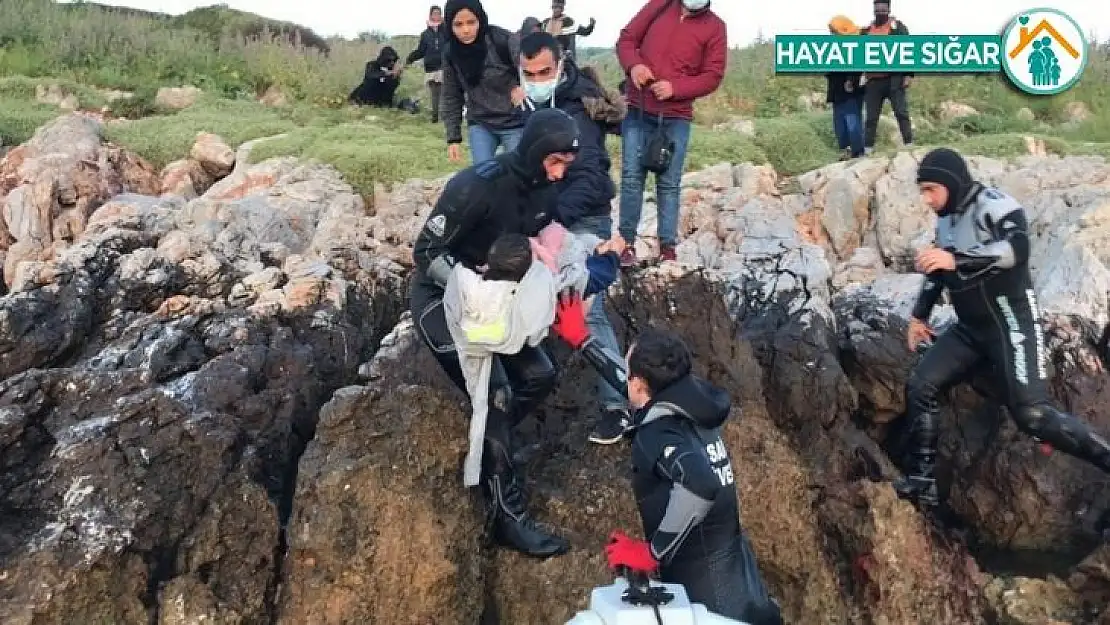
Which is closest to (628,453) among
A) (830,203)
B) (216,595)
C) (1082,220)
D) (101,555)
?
(216,595)

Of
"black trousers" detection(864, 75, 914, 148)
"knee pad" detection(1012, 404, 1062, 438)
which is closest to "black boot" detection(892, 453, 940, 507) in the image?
"knee pad" detection(1012, 404, 1062, 438)

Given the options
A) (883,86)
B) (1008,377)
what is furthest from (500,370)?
(883,86)

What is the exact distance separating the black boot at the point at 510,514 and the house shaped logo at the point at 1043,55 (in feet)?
51.9

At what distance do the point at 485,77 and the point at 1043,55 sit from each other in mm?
15849

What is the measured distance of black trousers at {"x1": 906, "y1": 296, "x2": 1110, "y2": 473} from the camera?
20.3 ft

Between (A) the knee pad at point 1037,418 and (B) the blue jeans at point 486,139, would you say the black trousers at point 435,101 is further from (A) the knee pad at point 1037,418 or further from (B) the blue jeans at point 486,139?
(A) the knee pad at point 1037,418

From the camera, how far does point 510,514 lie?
558cm

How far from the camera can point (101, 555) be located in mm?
4852

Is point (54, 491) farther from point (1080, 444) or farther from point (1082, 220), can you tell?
point (1082, 220)

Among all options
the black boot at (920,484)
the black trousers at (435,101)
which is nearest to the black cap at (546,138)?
the black boot at (920,484)

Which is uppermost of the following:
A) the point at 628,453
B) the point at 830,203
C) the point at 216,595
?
the point at 830,203

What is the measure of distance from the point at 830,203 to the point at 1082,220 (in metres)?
3.26

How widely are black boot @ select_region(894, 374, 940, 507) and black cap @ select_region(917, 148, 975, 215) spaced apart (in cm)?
127

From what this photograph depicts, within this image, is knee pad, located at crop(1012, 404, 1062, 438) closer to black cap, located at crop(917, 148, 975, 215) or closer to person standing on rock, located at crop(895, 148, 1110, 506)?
person standing on rock, located at crop(895, 148, 1110, 506)
